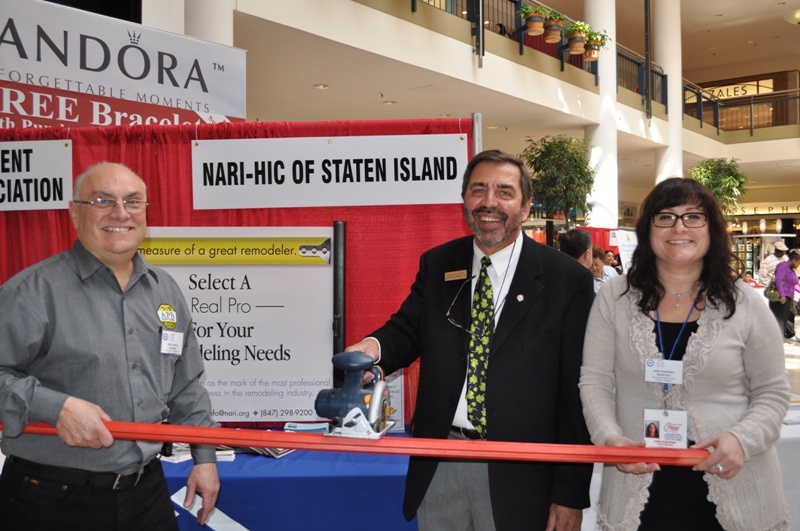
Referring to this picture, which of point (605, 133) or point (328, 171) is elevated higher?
point (605, 133)

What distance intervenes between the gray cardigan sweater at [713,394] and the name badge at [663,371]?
24mm

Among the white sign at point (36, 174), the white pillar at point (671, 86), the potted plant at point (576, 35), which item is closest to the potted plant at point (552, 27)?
the potted plant at point (576, 35)

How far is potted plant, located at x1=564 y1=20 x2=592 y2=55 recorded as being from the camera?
12555 millimetres

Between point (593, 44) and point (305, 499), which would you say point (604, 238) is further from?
point (305, 499)

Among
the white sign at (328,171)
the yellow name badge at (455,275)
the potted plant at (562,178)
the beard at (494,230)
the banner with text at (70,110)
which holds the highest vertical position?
the potted plant at (562,178)

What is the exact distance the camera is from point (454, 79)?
10.3m

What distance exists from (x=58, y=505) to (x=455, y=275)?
1.29m

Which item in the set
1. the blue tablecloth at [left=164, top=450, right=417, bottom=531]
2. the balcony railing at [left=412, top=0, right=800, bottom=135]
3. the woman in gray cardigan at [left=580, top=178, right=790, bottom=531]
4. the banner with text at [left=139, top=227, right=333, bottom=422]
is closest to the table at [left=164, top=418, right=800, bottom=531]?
the blue tablecloth at [left=164, top=450, right=417, bottom=531]

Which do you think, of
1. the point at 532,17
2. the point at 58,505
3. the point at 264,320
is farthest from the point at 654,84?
the point at 58,505

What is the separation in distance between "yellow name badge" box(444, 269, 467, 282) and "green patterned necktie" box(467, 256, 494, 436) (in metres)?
0.07

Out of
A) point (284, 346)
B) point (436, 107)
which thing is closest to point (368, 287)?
point (284, 346)

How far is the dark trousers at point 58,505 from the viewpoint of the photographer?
1.76 m

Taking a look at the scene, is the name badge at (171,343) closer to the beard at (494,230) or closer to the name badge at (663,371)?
the beard at (494,230)

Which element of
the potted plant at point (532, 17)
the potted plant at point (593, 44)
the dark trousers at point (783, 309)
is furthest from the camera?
the potted plant at point (593, 44)
